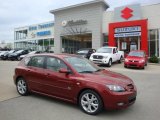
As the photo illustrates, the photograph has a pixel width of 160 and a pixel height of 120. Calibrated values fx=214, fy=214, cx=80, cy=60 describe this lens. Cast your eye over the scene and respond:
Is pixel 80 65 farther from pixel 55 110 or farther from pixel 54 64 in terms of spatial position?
pixel 55 110

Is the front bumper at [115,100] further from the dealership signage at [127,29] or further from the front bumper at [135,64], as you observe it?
the dealership signage at [127,29]

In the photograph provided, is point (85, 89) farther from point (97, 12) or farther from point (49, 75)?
point (97, 12)

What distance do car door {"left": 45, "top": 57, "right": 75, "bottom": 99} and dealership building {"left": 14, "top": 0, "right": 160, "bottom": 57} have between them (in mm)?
23254

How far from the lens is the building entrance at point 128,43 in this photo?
2926 centimetres

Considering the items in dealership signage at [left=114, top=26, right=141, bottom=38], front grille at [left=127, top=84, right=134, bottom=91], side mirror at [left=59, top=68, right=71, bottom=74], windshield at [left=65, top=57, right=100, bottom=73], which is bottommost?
front grille at [left=127, top=84, right=134, bottom=91]

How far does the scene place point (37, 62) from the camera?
714cm

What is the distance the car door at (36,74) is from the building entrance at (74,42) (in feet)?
101

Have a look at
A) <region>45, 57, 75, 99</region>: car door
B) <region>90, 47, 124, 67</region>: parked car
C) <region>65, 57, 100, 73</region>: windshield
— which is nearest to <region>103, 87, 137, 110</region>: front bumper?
<region>45, 57, 75, 99</region>: car door

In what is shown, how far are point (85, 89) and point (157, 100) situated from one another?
9.20 ft

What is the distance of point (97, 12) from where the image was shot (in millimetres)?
33000

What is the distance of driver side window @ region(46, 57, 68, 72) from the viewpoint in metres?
6.35

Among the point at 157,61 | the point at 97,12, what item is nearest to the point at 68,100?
the point at 157,61

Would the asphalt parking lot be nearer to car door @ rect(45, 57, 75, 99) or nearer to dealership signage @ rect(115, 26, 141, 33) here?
car door @ rect(45, 57, 75, 99)

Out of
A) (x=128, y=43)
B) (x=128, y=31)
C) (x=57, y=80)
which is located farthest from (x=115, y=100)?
(x=128, y=43)
